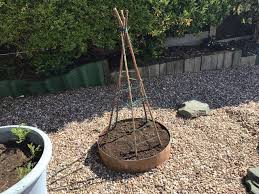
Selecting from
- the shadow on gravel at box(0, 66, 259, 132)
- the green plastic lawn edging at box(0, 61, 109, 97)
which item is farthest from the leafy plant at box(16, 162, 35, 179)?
the green plastic lawn edging at box(0, 61, 109, 97)

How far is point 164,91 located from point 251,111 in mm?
1536

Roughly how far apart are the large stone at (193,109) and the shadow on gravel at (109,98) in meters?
0.28

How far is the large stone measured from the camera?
5.37 m

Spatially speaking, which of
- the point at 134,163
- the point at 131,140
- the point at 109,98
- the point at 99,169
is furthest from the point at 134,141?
the point at 109,98

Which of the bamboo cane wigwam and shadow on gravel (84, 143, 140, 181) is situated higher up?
the bamboo cane wigwam

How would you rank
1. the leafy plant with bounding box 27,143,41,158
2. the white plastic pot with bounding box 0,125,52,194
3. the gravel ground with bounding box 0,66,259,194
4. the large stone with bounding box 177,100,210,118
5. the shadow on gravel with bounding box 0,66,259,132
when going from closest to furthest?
1. the white plastic pot with bounding box 0,125,52,194
2. the leafy plant with bounding box 27,143,41,158
3. the gravel ground with bounding box 0,66,259,194
4. the large stone with bounding box 177,100,210,118
5. the shadow on gravel with bounding box 0,66,259,132

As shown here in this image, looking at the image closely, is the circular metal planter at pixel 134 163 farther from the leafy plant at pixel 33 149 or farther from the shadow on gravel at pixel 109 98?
the shadow on gravel at pixel 109 98

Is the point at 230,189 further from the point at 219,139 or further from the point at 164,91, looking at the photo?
the point at 164,91

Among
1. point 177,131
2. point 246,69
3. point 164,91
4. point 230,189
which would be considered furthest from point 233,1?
point 230,189

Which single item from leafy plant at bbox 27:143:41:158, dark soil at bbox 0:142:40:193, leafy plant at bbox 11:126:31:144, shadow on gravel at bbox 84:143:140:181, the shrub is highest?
the shrub

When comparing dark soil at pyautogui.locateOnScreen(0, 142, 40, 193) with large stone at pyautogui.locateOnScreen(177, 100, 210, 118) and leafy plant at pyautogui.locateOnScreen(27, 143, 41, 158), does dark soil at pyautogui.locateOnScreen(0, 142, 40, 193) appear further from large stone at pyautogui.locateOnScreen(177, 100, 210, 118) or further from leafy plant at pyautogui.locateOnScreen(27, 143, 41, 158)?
large stone at pyautogui.locateOnScreen(177, 100, 210, 118)

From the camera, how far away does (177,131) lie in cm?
508

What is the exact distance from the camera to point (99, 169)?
4402 mm

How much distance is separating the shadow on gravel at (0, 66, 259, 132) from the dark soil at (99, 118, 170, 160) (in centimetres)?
89
